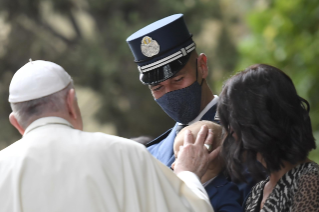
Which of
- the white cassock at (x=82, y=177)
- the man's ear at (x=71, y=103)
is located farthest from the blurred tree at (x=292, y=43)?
the man's ear at (x=71, y=103)

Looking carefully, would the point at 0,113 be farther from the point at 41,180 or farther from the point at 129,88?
the point at 41,180

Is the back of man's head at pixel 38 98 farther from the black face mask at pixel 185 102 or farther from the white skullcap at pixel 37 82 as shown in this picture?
the black face mask at pixel 185 102

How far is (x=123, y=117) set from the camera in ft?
39.2

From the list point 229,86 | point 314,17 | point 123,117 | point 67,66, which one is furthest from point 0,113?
point 229,86

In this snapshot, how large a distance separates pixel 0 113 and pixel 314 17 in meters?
6.94

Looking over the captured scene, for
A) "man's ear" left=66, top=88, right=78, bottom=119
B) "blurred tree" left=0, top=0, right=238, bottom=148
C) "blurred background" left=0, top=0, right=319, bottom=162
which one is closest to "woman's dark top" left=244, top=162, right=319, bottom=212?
"man's ear" left=66, top=88, right=78, bottom=119

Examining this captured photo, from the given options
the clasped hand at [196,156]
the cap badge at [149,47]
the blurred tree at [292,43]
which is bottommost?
the blurred tree at [292,43]

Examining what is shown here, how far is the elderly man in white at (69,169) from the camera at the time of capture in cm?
226

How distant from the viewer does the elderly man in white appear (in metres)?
2.26

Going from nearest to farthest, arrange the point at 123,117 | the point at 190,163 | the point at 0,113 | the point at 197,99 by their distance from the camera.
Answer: the point at 190,163 < the point at 197,99 < the point at 0,113 < the point at 123,117

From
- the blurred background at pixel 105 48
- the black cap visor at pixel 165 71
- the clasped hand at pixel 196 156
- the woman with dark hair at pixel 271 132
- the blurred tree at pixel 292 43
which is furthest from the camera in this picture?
the blurred background at pixel 105 48

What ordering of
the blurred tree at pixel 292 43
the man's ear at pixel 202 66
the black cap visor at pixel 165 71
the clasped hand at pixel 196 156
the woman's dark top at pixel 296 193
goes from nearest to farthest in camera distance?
the woman's dark top at pixel 296 193 → the clasped hand at pixel 196 156 → the black cap visor at pixel 165 71 → the man's ear at pixel 202 66 → the blurred tree at pixel 292 43

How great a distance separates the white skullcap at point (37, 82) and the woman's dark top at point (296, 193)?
3.62 ft

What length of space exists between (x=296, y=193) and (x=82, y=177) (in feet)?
3.08
